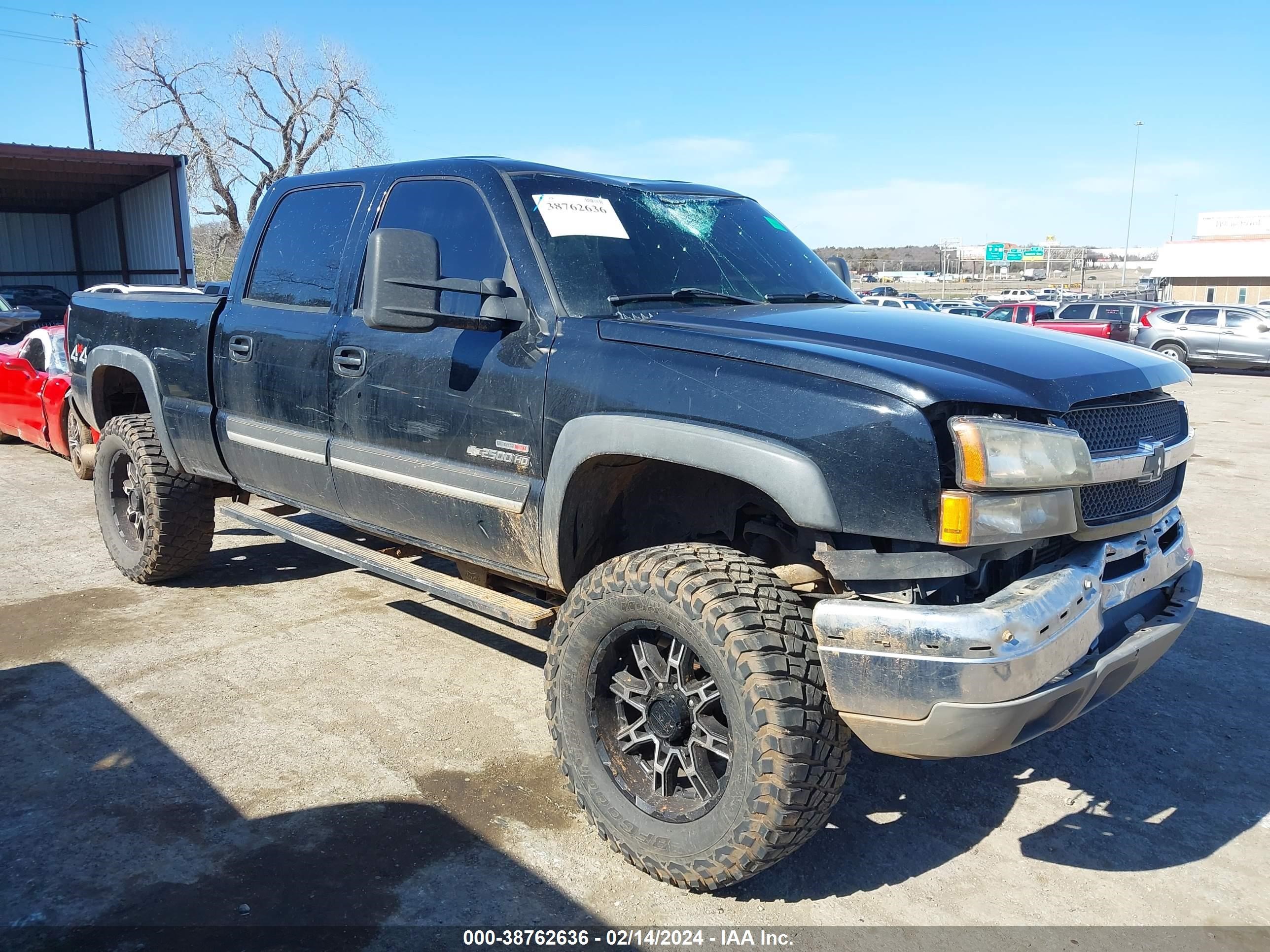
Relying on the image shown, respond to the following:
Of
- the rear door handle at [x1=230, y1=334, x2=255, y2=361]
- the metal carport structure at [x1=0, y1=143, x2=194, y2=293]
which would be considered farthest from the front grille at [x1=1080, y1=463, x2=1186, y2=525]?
the metal carport structure at [x1=0, y1=143, x2=194, y2=293]

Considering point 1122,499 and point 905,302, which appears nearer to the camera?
point 1122,499

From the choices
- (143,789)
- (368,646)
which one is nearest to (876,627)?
(143,789)

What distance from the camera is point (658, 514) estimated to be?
3393 mm

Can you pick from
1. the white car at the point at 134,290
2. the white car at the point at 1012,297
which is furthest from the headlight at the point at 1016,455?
the white car at the point at 1012,297

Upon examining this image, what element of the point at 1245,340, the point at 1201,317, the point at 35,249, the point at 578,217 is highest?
the point at 35,249

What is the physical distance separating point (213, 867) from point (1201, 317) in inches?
1005

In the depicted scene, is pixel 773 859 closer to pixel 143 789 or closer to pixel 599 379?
pixel 599 379

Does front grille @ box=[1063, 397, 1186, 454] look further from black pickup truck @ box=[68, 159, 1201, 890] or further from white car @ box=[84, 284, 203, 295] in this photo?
white car @ box=[84, 284, 203, 295]

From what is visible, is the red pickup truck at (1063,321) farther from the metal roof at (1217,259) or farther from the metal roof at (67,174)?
the metal roof at (1217,259)

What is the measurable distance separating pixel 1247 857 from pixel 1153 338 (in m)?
23.4

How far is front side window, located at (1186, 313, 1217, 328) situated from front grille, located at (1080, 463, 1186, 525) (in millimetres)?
23238

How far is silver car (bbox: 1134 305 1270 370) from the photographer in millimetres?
22375

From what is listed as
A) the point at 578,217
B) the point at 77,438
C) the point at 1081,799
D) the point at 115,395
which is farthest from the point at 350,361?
the point at 77,438

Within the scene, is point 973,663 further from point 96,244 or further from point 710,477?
point 96,244
